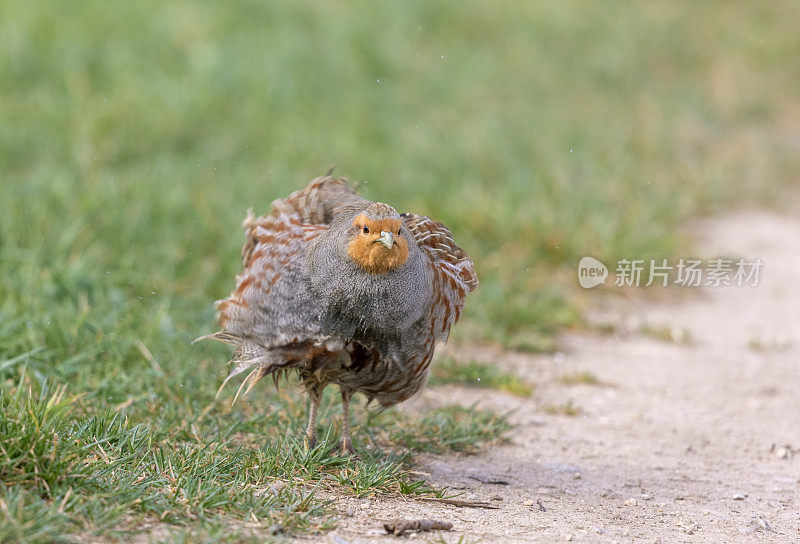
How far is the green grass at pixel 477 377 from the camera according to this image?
5.48 metres

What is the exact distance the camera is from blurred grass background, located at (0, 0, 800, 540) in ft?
18.4

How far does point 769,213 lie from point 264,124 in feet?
14.7

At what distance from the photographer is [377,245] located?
343cm

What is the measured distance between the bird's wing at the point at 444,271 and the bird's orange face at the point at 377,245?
35 centimetres

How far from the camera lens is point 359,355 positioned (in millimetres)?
3646

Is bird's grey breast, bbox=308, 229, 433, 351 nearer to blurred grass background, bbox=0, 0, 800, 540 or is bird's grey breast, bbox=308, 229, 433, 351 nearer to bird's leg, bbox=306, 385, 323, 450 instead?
bird's leg, bbox=306, 385, 323, 450

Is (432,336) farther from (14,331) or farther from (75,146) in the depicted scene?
(75,146)

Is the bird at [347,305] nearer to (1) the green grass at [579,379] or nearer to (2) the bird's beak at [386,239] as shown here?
(2) the bird's beak at [386,239]

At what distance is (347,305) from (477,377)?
2.16 m

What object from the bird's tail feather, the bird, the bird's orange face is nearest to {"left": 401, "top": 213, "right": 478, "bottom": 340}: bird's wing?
the bird

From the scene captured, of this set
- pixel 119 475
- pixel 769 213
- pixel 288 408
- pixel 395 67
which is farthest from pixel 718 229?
pixel 119 475

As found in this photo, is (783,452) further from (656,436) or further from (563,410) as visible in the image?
(563,410)

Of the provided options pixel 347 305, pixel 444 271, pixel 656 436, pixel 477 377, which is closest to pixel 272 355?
pixel 347 305

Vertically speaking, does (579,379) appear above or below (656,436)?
above
